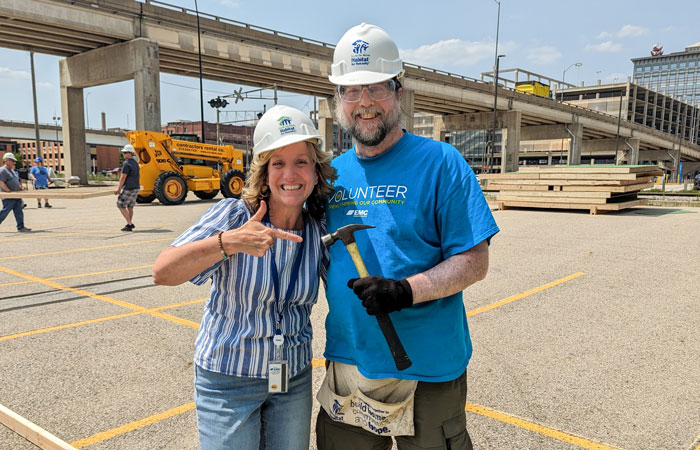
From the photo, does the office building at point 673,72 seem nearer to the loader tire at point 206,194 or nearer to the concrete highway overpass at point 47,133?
the concrete highway overpass at point 47,133

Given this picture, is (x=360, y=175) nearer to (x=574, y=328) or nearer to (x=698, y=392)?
(x=698, y=392)

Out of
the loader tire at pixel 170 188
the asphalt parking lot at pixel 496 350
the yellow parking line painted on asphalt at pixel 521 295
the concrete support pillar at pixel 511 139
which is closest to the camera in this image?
the asphalt parking lot at pixel 496 350

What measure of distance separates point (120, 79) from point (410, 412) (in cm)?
3428

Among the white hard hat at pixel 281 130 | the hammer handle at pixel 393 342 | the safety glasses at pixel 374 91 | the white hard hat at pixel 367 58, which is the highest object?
the white hard hat at pixel 367 58

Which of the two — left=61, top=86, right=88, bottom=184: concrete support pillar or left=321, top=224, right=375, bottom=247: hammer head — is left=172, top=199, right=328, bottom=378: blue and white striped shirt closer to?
left=321, top=224, right=375, bottom=247: hammer head

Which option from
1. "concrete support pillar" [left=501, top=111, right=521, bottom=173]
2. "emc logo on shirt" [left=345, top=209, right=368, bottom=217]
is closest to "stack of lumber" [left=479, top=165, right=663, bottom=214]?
"emc logo on shirt" [left=345, top=209, right=368, bottom=217]

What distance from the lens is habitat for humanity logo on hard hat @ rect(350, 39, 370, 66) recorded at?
1.88m

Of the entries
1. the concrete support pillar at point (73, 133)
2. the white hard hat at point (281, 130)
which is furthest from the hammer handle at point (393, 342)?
the concrete support pillar at point (73, 133)

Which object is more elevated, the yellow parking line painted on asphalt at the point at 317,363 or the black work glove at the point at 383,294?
the black work glove at the point at 383,294

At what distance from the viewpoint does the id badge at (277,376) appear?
6.13 feet

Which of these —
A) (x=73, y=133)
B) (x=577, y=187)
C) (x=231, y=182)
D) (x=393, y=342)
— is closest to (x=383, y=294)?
(x=393, y=342)

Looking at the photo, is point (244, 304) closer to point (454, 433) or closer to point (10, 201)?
point (454, 433)

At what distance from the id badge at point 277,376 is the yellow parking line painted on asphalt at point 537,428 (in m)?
1.26

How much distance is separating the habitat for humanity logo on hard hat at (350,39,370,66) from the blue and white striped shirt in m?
0.73
